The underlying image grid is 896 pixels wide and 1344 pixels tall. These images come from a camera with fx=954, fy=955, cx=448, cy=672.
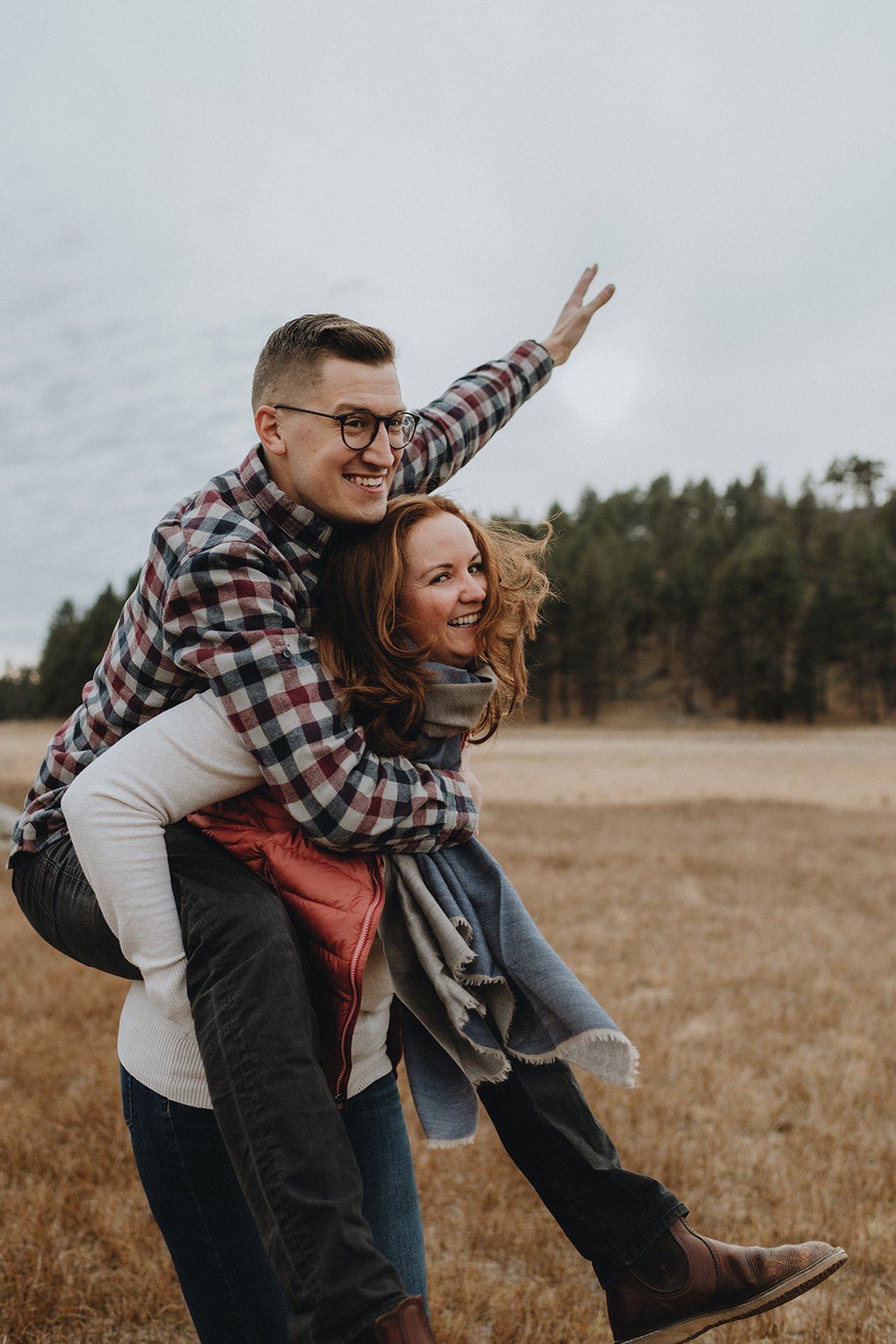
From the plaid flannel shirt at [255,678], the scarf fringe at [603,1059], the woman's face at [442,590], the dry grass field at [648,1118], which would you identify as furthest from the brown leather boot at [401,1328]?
the dry grass field at [648,1118]

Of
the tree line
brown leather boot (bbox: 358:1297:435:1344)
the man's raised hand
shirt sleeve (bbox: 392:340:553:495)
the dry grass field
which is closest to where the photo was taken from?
brown leather boot (bbox: 358:1297:435:1344)

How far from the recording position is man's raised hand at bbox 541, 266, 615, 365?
321cm

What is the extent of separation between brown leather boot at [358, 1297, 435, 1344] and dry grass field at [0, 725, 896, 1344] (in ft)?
6.84

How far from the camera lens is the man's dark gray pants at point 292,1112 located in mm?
1564

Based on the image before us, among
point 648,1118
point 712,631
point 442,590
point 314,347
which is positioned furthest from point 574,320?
point 712,631

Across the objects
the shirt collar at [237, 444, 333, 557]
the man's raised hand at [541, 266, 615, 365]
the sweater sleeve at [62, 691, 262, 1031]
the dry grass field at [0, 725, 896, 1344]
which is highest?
the man's raised hand at [541, 266, 615, 365]

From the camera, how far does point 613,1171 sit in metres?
2.07

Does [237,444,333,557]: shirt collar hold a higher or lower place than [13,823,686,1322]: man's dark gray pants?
higher

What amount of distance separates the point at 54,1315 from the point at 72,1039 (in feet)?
9.16

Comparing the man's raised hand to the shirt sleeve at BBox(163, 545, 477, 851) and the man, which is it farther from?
the shirt sleeve at BBox(163, 545, 477, 851)

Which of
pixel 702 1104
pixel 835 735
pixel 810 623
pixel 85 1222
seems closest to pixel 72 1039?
pixel 85 1222

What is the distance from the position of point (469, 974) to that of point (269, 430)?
1.31 metres

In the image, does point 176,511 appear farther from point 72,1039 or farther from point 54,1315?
point 72,1039

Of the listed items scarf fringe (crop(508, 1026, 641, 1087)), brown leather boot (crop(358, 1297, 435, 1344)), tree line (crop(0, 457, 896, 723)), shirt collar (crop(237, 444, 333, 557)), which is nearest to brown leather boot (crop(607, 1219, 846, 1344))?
scarf fringe (crop(508, 1026, 641, 1087))
